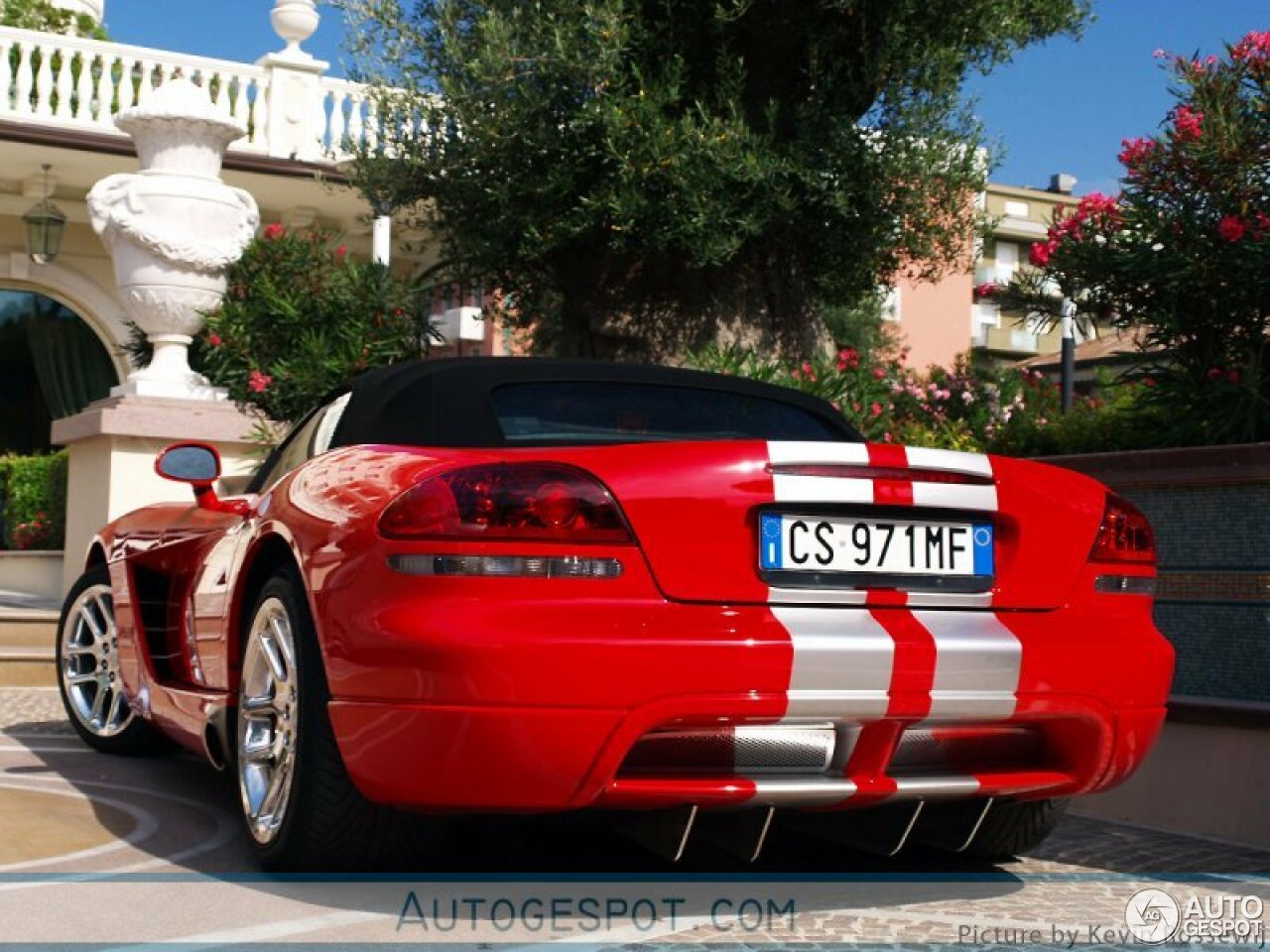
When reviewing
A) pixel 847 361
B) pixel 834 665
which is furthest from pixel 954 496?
pixel 847 361

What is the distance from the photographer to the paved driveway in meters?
3.71

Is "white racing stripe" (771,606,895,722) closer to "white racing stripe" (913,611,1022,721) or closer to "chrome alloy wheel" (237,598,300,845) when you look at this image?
"white racing stripe" (913,611,1022,721)

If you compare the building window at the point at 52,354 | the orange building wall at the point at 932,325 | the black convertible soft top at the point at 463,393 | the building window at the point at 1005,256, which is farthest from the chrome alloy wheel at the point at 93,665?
the building window at the point at 1005,256

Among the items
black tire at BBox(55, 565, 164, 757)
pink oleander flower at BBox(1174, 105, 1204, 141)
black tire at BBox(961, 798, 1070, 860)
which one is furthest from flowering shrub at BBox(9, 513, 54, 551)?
black tire at BBox(961, 798, 1070, 860)

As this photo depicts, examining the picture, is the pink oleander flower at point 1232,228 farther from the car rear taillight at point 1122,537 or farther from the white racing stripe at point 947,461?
the white racing stripe at point 947,461

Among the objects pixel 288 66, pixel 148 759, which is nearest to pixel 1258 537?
pixel 148 759

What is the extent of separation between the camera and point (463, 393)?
440 centimetres

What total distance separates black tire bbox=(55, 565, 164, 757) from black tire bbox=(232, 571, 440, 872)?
237cm

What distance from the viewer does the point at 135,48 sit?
19500mm

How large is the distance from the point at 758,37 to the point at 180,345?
4676mm

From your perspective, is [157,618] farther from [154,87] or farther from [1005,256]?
[1005,256]

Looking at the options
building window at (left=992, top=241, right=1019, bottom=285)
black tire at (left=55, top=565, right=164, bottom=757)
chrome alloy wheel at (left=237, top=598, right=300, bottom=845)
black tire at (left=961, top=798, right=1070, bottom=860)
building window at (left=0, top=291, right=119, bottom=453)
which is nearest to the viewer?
chrome alloy wheel at (left=237, top=598, right=300, bottom=845)

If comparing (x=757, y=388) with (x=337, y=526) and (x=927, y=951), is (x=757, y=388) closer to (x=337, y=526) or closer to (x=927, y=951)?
(x=337, y=526)

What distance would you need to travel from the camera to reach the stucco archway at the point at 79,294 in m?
21.6
